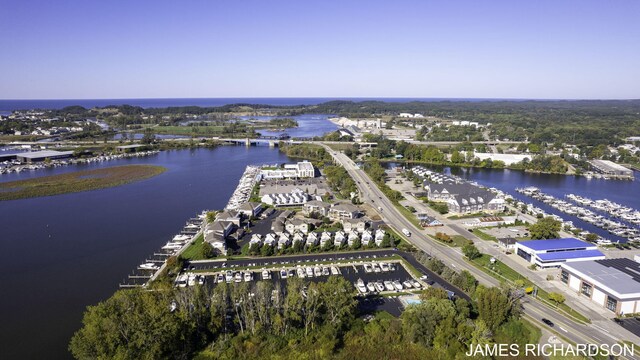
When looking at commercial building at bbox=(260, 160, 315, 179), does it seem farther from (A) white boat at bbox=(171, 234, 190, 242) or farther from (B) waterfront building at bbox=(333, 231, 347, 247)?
(B) waterfront building at bbox=(333, 231, 347, 247)

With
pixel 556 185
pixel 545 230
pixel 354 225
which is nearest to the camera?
pixel 545 230

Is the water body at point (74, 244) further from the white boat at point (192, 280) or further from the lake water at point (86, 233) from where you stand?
the white boat at point (192, 280)

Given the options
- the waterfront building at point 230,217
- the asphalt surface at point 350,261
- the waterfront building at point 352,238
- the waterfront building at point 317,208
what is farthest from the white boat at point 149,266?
the waterfront building at point 317,208

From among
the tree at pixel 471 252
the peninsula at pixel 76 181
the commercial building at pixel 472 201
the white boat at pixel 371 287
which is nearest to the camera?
the white boat at pixel 371 287

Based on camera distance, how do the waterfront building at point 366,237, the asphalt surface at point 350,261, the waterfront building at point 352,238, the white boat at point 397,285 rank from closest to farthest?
the white boat at point 397,285 → the asphalt surface at point 350,261 → the waterfront building at point 352,238 → the waterfront building at point 366,237

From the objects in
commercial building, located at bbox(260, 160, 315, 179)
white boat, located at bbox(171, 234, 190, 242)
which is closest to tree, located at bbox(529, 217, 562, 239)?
white boat, located at bbox(171, 234, 190, 242)

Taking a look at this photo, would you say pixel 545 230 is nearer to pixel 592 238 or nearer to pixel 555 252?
pixel 555 252

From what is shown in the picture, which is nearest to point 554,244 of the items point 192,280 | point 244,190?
point 192,280
